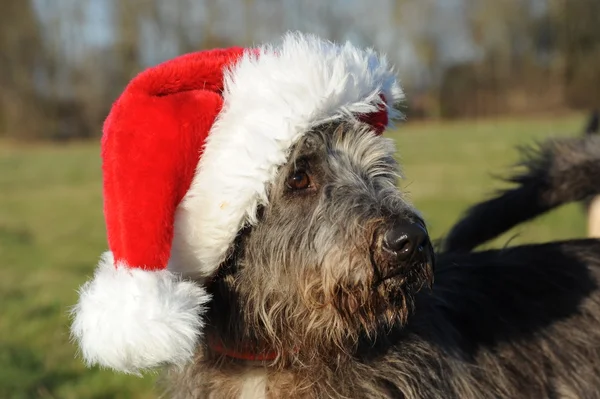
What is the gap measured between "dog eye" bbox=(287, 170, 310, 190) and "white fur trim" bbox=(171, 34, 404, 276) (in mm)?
72

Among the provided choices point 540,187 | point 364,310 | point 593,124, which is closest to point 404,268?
point 364,310

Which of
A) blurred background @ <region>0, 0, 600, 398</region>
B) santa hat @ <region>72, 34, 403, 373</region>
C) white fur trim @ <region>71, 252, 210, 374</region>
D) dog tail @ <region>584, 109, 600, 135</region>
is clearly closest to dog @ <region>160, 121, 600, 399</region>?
santa hat @ <region>72, 34, 403, 373</region>

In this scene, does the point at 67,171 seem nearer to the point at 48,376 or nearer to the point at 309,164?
the point at 48,376

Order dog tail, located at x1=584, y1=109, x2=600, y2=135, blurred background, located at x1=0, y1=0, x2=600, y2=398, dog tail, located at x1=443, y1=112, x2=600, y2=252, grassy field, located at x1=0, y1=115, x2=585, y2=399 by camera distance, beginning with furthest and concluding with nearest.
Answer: blurred background, located at x1=0, y1=0, x2=600, y2=398, grassy field, located at x1=0, y1=115, x2=585, y2=399, dog tail, located at x1=584, y1=109, x2=600, y2=135, dog tail, located at x1=443, y1=112, x2=600, y2=252

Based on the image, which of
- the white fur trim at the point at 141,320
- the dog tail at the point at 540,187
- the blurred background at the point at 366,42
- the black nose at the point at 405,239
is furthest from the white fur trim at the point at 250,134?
the blurred background at the point at 366,42

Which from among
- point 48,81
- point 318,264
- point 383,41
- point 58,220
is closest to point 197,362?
point 318,264

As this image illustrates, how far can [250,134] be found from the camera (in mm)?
2449

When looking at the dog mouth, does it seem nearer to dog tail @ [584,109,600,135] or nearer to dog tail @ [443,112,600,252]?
dog tail @ [443,112,600,252]

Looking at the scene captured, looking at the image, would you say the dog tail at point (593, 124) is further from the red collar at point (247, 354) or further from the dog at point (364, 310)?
the red collar at point (247, 354)

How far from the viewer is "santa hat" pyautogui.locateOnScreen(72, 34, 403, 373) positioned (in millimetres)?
2332

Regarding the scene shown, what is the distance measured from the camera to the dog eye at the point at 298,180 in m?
2.53

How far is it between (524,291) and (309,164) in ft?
4.09

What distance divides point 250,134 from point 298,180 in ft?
0.79

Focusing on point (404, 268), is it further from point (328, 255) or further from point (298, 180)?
point (298, 180)
